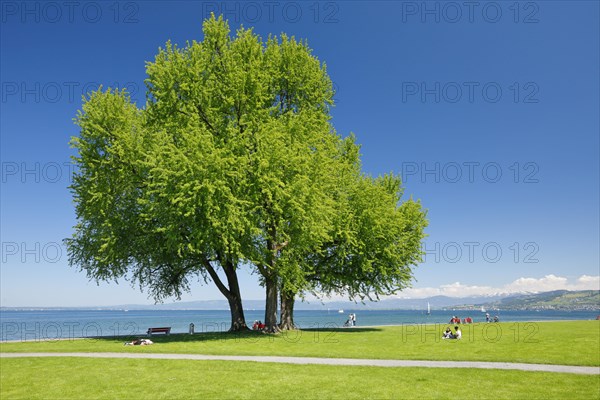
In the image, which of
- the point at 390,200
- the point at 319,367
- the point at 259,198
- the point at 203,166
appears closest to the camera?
the point at 319,367

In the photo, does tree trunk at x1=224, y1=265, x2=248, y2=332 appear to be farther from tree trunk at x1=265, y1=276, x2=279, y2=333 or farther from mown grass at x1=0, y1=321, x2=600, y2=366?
mown grass at x1=0, y1=321, x2=600, y2=366

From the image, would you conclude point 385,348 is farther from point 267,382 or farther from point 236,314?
point 236,314

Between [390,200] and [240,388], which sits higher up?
[390,200]

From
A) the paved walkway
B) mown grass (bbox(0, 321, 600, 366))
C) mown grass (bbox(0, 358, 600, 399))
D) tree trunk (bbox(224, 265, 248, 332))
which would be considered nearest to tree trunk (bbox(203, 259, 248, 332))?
tree trunk (bbox(224, 265, 248, 332))

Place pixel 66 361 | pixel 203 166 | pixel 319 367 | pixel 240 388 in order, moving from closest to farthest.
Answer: pixel 240 388 < pixel 319 367 < pixel 66 361 < pixel 203 166

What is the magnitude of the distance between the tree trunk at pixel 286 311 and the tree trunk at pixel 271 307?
1.43 meters

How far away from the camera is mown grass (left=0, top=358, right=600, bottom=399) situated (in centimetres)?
1295

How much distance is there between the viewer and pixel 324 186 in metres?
28.2

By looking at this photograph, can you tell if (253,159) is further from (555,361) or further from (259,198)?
(555,361)

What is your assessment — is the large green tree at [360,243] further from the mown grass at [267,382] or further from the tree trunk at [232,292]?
the mown grass at [267,382]

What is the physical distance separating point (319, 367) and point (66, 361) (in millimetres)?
11033

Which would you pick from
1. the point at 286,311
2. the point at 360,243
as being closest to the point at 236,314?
the point at 286,311

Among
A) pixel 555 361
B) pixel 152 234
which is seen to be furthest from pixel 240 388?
pixel 152 234

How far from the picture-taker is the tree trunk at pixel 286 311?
3319cm
